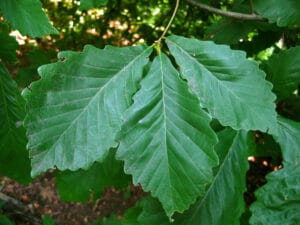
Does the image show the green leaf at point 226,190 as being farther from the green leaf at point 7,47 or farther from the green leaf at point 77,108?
the green leaf at point 7,47

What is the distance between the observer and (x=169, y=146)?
3.36ft

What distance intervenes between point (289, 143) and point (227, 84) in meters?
0.36

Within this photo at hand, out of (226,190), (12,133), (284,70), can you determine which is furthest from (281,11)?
(12,133)

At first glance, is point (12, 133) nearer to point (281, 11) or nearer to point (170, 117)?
point (170, 117)

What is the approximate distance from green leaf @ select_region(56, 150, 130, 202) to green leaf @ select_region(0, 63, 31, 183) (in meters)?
0.16

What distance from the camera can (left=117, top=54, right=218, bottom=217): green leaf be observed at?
39.9 inches

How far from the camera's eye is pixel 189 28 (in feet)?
8.90

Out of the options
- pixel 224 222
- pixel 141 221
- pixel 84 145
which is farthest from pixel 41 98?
pixel 224 222

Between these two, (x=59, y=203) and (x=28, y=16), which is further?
(x=59, y=203)

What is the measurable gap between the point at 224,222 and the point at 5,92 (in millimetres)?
851

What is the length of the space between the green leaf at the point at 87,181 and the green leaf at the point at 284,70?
575 millimetres

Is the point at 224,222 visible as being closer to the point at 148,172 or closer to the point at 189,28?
the point at 148,172

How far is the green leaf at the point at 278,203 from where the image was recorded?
1.22 meters

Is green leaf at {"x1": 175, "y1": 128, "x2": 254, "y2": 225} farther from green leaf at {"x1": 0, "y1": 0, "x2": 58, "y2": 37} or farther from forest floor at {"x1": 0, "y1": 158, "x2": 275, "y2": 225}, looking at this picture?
forest floor at {"x1": 0, "y1": 158, "x2": 275, "y2": 225}
